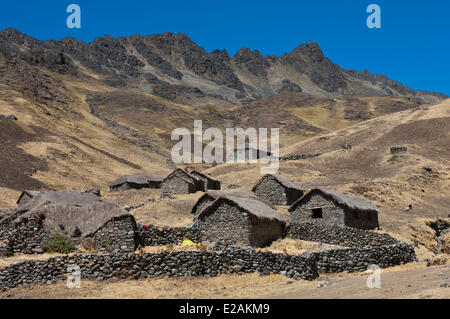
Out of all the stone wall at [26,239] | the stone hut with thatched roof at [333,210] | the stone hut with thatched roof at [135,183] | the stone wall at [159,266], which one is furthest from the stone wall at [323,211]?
the stone hut with thatched roof at [135,183]

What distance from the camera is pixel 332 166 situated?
63.5 m

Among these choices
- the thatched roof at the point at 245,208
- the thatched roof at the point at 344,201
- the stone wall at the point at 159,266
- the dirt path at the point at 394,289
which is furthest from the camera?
the thatched roof at the point at 344,201

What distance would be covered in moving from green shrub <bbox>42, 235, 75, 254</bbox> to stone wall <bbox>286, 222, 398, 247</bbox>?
38.5 ft

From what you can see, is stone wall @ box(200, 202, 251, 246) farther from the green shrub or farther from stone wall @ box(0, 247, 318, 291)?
the green shrub

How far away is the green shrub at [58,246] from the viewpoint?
698 inches

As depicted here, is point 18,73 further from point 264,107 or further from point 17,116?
point 264,107

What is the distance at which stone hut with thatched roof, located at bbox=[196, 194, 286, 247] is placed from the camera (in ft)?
71.6

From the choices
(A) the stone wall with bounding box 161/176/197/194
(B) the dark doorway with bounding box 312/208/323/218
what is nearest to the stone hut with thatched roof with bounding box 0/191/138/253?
(B) the dark doorway with bounding box 312/208/323/218

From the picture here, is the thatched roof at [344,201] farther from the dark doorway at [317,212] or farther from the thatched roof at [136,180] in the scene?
the thatched roof at [136,180]

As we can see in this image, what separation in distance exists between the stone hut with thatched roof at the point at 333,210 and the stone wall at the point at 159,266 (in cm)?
1399

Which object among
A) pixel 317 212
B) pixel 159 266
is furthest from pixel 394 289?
pixel 317 212

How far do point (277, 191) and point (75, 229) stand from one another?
22934mm
